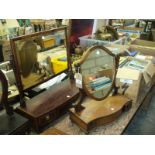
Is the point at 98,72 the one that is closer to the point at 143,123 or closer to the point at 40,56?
the point at 40,56

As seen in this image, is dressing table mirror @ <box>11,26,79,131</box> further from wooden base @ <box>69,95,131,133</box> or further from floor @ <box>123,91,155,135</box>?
floor @ <box>123,91,155,135</box>

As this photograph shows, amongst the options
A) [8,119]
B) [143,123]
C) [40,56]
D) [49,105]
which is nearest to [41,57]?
[40,56]

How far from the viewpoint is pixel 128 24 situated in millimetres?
2844

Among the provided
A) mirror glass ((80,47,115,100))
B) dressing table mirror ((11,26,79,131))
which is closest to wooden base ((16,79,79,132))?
dressing table mirror ((11,26,79,131))

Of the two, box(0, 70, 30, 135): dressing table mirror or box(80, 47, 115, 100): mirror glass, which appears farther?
box(80, 47, 115, 100): mirror glass

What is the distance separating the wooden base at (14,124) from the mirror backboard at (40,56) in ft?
0.55

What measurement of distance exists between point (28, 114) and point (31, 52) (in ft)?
1.14

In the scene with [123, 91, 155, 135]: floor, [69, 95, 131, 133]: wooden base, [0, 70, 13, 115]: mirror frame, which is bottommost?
[123, 91, 155, 135]: floor

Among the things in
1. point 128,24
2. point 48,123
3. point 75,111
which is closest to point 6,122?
point 48,123

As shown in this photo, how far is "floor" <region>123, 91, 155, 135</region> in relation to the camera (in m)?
1.66

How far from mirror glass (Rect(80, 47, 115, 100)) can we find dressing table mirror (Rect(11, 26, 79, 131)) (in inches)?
6.4

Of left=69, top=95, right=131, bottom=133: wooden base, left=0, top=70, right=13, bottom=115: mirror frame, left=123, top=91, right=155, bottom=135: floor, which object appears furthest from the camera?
left=123, top=91, right=155, bottom=135: floor

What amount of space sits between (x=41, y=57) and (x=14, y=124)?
46cm

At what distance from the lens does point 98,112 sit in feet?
3.32
